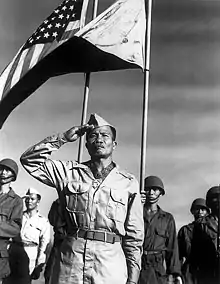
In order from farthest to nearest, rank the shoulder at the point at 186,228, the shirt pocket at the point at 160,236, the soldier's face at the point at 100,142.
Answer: the shoulder at the point at 186,228
the shirt pocket at the point at 160,236
the soldier's face at the point at 100,142

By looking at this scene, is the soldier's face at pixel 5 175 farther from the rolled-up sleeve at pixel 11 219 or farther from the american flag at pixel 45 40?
the american flag at pixel 45 40

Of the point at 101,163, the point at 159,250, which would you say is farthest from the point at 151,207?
the point at 101,163

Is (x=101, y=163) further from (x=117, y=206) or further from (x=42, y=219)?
(x=42, y=219)

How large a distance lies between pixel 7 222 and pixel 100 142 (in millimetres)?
1374

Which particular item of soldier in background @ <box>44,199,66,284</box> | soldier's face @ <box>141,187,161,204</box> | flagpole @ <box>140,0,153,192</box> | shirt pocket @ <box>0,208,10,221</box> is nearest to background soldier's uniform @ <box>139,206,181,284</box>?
soldier's face @ <box>141,187,161,204</box>

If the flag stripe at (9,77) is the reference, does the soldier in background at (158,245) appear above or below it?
below

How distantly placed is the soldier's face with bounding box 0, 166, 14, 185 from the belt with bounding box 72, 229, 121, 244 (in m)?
1.54

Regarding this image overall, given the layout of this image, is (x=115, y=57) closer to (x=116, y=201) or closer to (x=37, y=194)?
(x=37, y=194)

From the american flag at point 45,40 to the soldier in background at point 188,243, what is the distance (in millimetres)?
1905

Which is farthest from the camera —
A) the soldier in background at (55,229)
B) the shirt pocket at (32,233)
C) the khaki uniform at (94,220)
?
the shirt pocket at (32,233)

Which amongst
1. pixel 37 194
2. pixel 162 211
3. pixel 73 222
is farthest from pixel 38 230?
pixel 73 222

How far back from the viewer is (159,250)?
4.39m

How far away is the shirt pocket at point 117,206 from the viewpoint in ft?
10.1

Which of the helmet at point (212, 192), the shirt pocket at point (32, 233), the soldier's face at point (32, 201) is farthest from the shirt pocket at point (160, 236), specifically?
the soldier's face at point (32, 201)
